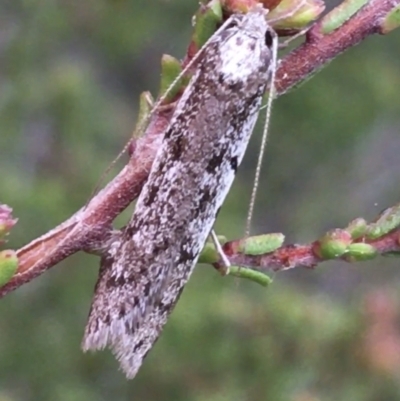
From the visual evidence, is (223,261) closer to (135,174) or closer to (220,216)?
(135,174)

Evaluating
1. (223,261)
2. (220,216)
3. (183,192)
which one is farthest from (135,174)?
(220,216)

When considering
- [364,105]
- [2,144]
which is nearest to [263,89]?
[2,144]

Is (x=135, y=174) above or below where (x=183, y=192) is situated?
above

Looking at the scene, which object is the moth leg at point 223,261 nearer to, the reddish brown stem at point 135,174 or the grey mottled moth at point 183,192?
the grey mottled moth at point 183,192

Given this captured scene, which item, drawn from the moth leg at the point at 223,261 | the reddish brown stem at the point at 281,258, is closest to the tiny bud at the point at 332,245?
the reddish brown stem at the point at 281,258

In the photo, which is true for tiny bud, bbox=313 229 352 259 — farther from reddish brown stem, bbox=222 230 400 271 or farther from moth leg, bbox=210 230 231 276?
moth leg, bbox=210 230 231 276

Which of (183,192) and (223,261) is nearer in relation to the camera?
(223,261)

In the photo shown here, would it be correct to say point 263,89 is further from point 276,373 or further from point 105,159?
point 105,159
